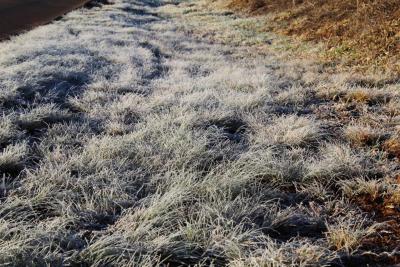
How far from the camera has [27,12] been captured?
794 inches

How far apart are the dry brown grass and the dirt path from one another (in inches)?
378

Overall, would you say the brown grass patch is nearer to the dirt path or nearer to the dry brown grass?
the dry brown grass

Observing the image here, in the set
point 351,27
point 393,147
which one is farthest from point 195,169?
point 351,27

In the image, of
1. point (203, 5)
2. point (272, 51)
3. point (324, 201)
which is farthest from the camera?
point (203, 5)

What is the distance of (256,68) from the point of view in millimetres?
10320

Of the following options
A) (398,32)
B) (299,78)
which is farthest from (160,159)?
(398,32)

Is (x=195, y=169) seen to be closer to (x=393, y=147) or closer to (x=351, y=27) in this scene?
(x=393, y=147)

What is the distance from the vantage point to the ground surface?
124 inches

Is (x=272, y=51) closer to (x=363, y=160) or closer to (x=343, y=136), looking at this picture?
(x=343, y=136)

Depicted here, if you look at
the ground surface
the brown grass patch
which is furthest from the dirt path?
the brown grass patch

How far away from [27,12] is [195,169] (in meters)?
18.5

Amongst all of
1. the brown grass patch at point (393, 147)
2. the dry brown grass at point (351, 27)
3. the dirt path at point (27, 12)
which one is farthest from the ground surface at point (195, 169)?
the dirt path at point (27, 12)

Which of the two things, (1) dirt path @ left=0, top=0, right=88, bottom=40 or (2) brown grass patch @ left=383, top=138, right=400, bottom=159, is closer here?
(2) brown grass patch @ left=383, top=138, right=400, bottom=159

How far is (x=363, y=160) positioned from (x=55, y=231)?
126 inches
